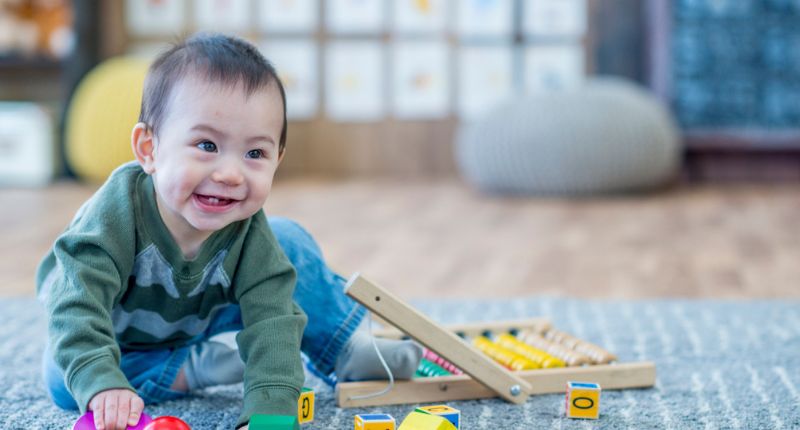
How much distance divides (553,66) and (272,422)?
10.0 ft

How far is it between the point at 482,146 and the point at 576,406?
2150 mm

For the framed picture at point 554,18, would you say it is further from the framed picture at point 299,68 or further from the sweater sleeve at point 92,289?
the sweater sleeve at point 92,289

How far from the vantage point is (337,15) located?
3.77 meters

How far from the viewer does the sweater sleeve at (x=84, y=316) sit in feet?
2.73

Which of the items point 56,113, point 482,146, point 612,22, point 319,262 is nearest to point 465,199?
point 482,146

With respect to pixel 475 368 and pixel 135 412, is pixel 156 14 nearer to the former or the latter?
pixel 475 368

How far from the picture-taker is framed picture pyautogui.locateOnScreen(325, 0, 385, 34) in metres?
3.77

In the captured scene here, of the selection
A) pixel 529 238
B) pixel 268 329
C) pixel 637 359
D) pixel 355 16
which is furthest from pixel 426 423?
pixel 355 16

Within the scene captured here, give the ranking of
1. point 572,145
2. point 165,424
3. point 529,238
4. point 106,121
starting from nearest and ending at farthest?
point 165,424 < point 529,238 < point 572,145 < point 106,121

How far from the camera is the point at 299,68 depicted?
149 inches

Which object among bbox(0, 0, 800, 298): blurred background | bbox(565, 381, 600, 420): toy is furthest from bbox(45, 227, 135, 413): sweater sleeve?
bbox(0, 0, 800, 298): blurred background

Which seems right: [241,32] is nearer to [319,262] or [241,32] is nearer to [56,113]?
[56,113]

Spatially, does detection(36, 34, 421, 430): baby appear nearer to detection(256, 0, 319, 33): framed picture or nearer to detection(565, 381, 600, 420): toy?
detection(565, 381, 600, 420): toy

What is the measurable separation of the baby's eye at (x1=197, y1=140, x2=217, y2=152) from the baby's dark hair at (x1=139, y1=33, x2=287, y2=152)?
0.04 m
